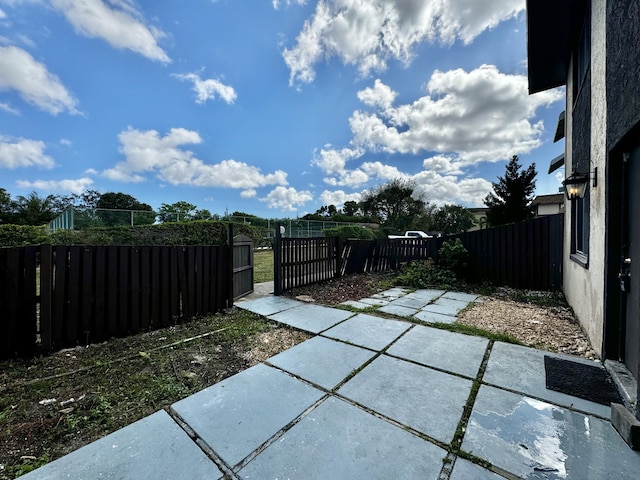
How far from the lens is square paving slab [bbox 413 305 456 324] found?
12.4 feet

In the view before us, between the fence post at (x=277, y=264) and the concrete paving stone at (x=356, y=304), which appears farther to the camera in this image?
the fence post at (x=277, y=264)

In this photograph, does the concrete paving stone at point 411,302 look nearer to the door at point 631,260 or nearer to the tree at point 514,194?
the door at point 631,260

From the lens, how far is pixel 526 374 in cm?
224

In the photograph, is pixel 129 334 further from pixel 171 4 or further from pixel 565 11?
pixel 565 11

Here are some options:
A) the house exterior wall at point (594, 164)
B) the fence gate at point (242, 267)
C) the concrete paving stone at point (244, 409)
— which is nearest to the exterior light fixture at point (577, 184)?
the house exterior wall at point (594, 164)

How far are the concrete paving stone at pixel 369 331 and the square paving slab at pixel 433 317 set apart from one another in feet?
1.44

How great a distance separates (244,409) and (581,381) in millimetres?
2812

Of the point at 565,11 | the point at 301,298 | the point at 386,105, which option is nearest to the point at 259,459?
the point at 301,298

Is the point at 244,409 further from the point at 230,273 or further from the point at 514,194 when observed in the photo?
the point at 514,194

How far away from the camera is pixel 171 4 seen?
17.4ft

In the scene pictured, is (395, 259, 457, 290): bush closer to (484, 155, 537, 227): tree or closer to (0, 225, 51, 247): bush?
(0, 225, 51, 247): bush

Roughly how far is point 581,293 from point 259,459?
4.55 m

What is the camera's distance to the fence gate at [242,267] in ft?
15.6

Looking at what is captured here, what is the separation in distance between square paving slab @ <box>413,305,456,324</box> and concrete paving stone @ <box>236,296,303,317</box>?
2121 millimetres
